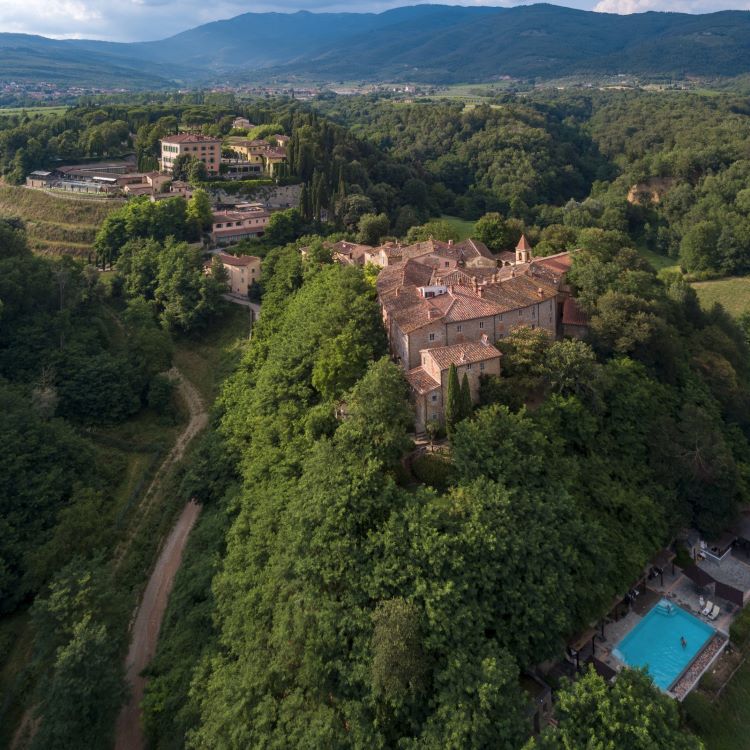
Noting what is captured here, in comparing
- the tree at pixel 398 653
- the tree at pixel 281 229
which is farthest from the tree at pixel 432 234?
the tree at pixel 398 653

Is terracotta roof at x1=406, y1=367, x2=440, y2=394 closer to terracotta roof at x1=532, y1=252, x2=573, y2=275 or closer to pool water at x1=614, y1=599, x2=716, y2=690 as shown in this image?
pool water at x1=614, y1=599, x2=716, y2=690

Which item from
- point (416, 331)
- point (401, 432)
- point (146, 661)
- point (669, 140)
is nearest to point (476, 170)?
point (669, 140)

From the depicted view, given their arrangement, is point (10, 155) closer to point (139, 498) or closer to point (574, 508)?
point (139, 498)

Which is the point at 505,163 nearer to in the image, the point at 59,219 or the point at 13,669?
the point at 59,219

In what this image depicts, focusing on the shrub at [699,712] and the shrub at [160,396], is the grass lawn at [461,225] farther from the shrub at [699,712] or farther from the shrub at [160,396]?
the shrub at [699,712]

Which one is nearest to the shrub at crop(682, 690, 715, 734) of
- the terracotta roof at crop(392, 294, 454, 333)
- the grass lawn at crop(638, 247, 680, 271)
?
the terracotta roof at crop(392, 294, 454, 333)

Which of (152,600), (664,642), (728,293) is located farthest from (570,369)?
(728,293)
